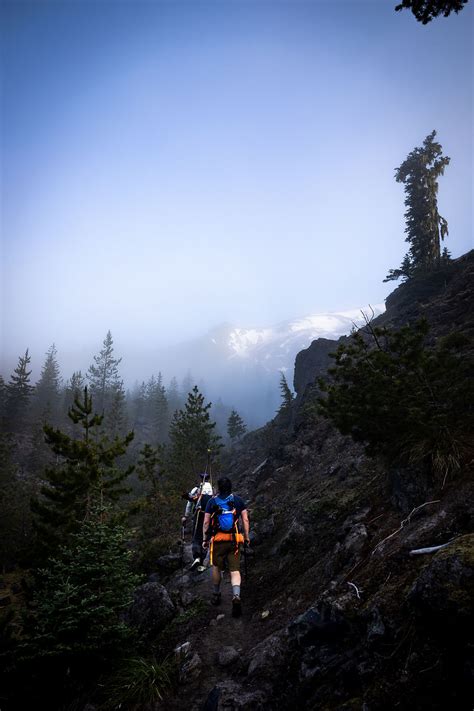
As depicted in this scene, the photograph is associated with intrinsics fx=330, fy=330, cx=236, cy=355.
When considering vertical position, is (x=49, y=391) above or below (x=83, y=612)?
above

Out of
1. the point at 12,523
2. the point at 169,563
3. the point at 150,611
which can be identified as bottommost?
the point at 169,563

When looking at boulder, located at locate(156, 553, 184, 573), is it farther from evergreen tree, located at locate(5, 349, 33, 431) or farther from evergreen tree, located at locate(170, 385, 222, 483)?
evergreen tree, located at locate(5, 349, 33, 431)

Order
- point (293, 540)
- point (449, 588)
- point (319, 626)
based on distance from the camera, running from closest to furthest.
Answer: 1. point (449, 588)
2. point (319, 626)
3. point (293, 540)

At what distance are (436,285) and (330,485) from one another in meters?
25.4

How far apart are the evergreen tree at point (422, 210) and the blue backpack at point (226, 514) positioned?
32.9 m

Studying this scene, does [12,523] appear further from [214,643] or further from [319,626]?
[319,626]

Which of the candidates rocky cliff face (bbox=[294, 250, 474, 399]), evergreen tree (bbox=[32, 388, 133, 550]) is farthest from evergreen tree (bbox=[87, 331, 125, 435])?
evergreen tree (bbox=[32, 388, 133, 550])

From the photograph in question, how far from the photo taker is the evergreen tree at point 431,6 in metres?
6.55

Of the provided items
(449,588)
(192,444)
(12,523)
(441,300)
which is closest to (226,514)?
(449,588)

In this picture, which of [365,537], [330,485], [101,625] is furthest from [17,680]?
[330,485]

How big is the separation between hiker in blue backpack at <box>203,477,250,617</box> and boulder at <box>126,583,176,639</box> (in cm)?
152

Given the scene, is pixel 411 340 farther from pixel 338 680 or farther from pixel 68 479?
pixel 68 479

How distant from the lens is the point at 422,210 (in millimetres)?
32719

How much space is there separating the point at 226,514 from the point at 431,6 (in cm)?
1115
